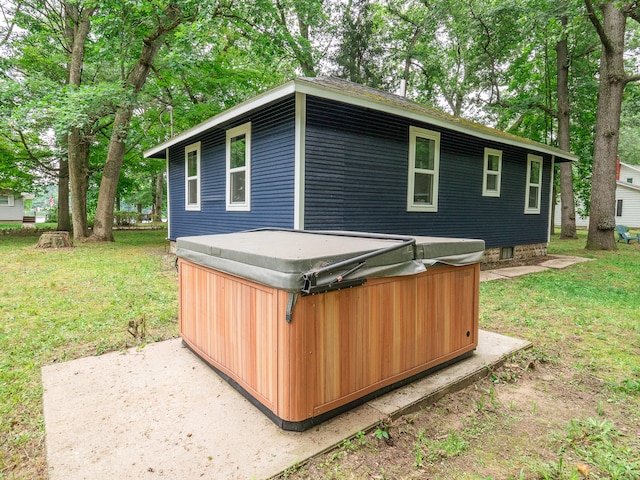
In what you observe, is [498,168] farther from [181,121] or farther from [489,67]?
[181,121]

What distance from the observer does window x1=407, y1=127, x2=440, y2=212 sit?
7055 millimetres

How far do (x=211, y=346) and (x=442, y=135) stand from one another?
6.59 m

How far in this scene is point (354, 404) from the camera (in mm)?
2289

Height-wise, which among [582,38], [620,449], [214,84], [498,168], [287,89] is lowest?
[620,449]

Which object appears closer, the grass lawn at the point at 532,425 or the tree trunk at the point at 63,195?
the grass lawn at the point at 532,425

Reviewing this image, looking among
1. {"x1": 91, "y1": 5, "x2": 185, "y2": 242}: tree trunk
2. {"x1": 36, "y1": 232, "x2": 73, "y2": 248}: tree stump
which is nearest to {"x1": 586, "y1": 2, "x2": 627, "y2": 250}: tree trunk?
{"x1": 91, "y1": 5, "x2": 185, "y2": 242}: tree trunk

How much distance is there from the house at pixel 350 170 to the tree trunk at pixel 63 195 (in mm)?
8691

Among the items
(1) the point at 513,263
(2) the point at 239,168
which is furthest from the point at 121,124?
(1) the point at 513,263

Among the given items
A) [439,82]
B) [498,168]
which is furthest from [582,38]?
[498,168]

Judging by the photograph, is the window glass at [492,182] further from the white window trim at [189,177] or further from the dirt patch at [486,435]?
the white window trim at [189,177]

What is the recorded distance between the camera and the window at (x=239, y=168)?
678cm

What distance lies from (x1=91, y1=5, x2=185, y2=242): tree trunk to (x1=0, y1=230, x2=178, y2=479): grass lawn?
3858mm

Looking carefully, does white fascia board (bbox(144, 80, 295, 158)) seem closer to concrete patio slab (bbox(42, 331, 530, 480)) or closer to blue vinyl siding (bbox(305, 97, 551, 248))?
blue vinyl siding (bbox(305, 97, 551, 248))

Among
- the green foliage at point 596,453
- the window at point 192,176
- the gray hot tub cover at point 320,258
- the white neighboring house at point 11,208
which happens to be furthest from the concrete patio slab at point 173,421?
the white neighboring house at point 11,208
